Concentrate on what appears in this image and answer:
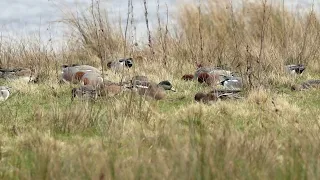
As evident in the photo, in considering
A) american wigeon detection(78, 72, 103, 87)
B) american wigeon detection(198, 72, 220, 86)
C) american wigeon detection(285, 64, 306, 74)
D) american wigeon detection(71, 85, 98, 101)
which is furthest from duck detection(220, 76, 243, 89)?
american wigeon detection(71, 85, 98, 101)

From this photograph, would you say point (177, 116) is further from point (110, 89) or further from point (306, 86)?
point (306, 86)

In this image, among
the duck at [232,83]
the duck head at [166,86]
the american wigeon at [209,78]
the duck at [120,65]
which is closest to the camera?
the duck head at [166,86]

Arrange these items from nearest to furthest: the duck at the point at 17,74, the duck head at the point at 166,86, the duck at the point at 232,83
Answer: the duck head at the point at 166,86
the duck at the point at 232,83
the duck at the point at 17,74

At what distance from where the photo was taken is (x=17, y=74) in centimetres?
812

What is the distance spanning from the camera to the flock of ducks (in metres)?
5.69

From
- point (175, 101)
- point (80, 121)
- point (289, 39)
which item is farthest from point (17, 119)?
point (289, 39)

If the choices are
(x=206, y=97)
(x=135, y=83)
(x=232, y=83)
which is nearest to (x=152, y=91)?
(x=135, y=83)

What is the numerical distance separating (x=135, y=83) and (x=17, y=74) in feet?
8.97

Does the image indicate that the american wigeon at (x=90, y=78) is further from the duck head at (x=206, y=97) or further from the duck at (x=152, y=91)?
the duck head at (x=206, y=97)

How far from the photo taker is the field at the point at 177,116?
230 centimetres

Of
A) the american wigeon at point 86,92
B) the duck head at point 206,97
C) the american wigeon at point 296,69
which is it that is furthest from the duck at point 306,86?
the american wigeon at point 86,92

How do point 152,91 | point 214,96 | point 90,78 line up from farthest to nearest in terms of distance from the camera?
A: point 90,78, point 152,91, point 214,96

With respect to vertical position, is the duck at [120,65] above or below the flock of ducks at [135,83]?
above

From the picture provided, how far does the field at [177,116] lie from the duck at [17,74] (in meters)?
0.14
